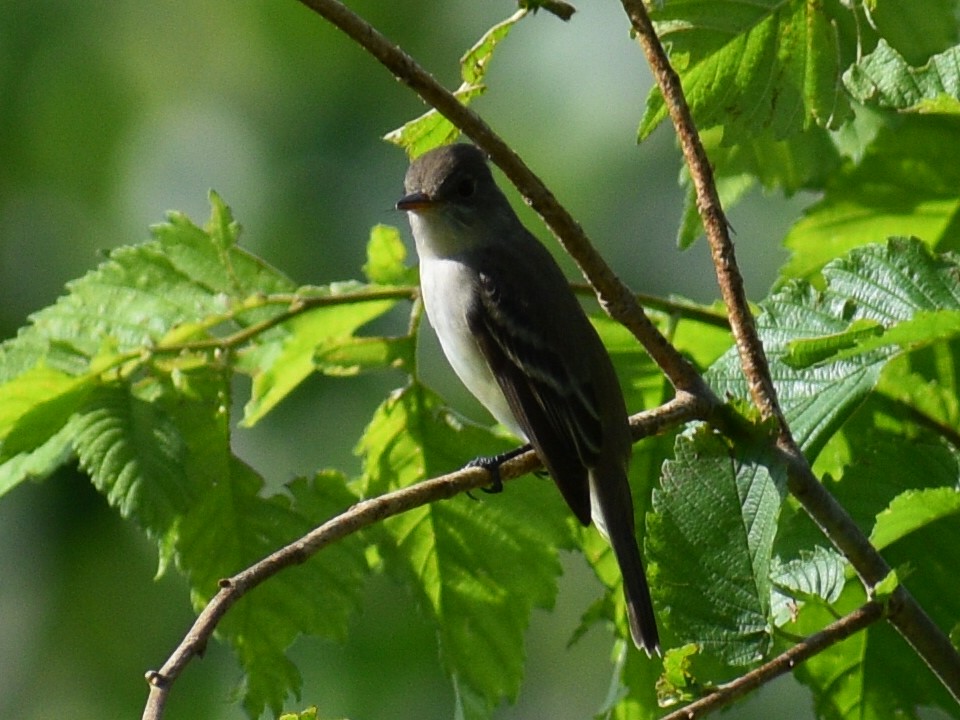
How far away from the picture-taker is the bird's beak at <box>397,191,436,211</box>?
11.0 ft

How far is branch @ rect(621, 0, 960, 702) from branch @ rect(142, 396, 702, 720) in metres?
0.10

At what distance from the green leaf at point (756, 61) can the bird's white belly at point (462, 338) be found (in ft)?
3.65

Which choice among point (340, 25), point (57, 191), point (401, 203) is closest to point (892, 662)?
point (340, 25)

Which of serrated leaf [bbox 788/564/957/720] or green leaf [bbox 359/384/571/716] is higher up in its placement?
green leaf [bbox 359/384/571/716]

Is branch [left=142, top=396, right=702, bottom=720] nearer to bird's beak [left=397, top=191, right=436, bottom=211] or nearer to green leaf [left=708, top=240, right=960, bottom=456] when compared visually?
green leaf [left=708, top=240, right=960, bottom=456]

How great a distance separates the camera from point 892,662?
1.97 m

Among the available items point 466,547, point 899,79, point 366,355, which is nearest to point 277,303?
point 366,355

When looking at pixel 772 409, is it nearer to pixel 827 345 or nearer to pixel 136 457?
pixel 827 345

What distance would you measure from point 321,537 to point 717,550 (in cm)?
47

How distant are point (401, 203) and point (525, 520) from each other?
1197 millimetres

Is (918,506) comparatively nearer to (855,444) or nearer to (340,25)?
(855,444)

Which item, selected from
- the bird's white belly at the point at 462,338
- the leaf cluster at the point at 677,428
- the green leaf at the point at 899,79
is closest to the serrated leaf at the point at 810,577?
the leaf cluster at the point at 677,428

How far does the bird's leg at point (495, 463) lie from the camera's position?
6.49 feet

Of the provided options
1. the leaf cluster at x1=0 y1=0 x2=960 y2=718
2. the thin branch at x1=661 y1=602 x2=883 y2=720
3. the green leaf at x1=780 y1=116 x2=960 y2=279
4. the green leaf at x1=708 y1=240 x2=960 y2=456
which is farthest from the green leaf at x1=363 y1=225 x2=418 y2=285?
the thin branch at x1=661 y1=602 x2=883 y2=720
